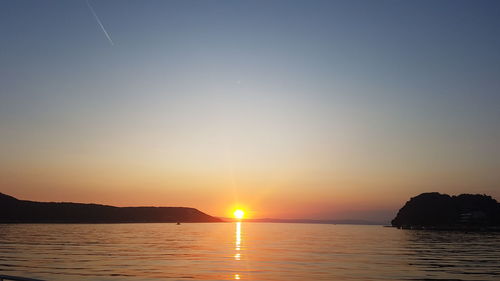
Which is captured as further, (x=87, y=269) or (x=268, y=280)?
(x=87, y=269)

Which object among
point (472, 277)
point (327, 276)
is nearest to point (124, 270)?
point (327, 276)

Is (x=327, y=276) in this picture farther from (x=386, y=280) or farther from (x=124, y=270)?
(x=124, y=270)

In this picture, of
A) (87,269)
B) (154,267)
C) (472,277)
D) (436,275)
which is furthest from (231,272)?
(472,277)

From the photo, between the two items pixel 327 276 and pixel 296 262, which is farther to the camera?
pixel 296 262

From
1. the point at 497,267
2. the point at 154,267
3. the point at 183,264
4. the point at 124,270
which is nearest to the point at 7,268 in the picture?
the point at 124,270

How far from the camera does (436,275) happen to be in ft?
157

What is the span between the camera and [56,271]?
4525 centimetres

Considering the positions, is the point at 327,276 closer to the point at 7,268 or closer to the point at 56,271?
the point at 56,271

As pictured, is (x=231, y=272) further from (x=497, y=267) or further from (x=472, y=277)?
(x=497, y=267)

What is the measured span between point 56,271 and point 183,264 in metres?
14.5

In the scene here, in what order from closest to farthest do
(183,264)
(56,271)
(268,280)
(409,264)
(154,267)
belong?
(268,280)
(56,271)
(154,267)
(183,264)
(409,264)

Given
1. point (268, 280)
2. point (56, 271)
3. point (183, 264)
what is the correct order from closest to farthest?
1. point (268, 280)
2. point (56, 271)
3. point (183, 264)

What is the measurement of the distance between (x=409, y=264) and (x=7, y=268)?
4654 cm

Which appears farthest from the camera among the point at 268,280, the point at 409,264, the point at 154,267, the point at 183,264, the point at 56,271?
the point at 409,264
